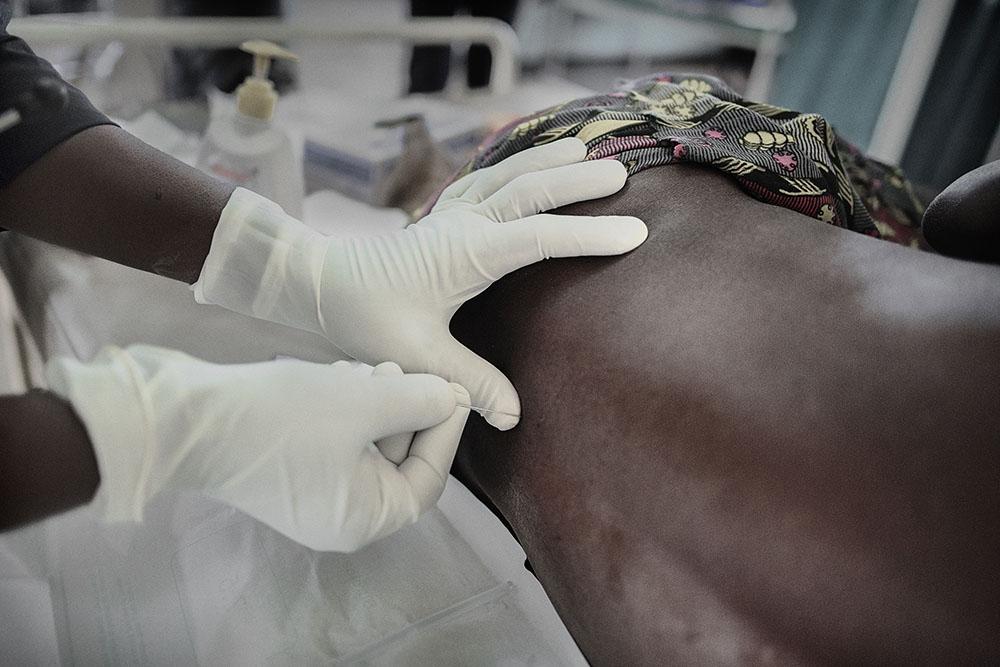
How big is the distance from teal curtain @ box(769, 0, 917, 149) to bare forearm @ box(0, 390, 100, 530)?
240 centimetres

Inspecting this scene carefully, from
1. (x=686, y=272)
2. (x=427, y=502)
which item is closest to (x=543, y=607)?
(x=427, y=502)

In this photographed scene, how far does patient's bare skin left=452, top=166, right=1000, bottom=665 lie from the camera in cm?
51

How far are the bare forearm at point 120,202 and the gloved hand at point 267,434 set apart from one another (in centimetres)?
24

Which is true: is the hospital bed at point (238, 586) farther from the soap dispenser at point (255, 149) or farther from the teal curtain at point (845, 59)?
the teal curtain at point (845, 59)

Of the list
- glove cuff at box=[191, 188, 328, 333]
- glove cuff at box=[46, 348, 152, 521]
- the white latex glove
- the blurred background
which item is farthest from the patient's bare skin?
the blurred background

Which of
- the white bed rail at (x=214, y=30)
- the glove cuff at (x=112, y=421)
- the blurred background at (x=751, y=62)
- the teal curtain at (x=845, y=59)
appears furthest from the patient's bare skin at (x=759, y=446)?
the teal curtain at (x=845, y=59)

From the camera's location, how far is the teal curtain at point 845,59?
2.21 meters

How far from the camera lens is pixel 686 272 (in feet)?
2.18

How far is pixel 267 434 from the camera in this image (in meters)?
0.58

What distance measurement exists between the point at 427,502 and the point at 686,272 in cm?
32

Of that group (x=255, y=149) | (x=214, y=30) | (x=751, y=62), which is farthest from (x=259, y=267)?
(x=751, y=62)

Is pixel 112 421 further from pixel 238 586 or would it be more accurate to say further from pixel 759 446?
pixel 759 446

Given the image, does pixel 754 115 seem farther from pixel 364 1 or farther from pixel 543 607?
pixel 364 1

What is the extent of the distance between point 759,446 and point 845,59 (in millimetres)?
2215
